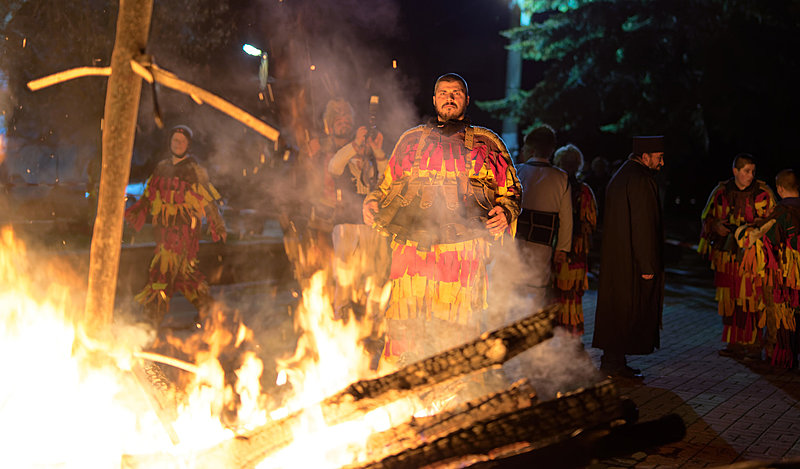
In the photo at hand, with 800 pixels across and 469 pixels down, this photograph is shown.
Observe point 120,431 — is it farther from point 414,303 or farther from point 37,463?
point 414,303

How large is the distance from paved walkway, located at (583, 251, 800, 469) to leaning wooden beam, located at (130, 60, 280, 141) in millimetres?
2163

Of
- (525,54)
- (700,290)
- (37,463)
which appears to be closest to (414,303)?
(37,463)

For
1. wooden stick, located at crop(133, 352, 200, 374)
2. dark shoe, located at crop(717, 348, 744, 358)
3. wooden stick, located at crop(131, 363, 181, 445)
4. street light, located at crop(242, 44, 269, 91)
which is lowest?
dark shoe, located at crop(717, 348, 744, 358)

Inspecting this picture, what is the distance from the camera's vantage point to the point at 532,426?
10.4ft

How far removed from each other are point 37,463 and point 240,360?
279 centimetres

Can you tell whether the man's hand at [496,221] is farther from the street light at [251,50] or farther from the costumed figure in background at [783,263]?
the street light at [251,50]

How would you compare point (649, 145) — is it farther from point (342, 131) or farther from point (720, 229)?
point (342, 131)

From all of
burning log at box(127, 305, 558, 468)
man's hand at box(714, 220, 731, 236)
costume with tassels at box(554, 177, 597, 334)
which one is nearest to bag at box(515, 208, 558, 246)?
costume with tassels at box(554, 177, 597, 334)

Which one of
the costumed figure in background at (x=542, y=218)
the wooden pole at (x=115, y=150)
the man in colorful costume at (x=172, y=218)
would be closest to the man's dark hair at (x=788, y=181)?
the costumed figure in background at (x=542, y=218)

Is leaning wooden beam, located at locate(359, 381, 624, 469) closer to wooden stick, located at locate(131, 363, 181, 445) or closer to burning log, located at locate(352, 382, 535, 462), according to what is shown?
burning log, located at locate(352, 382, 535, 462)

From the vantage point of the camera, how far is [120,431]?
379 centimetres

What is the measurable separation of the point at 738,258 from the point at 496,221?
351 centimetres

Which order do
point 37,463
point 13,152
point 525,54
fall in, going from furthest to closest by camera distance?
point 13,152
point 525,54
point 37,463

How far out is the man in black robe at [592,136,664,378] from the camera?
6.22 m
